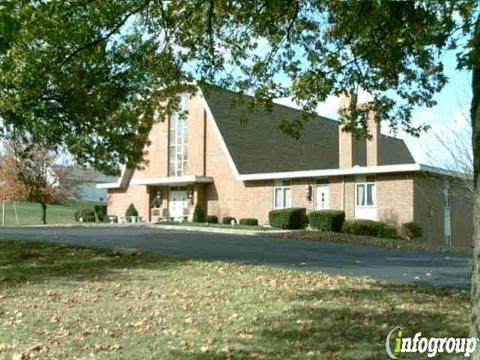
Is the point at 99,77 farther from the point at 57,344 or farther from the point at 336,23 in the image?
the point at 57,344

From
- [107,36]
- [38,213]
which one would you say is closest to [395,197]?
[107,36]

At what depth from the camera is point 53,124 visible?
16.4 m

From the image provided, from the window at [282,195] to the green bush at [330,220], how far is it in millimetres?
4484

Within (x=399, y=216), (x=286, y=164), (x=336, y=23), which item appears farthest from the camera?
(x=286, y=164)

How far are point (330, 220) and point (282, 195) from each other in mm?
5613

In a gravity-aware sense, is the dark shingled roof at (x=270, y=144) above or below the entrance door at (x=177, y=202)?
above

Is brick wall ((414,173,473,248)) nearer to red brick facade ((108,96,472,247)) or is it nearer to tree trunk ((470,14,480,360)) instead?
red brick facade ((108,96,472,247))

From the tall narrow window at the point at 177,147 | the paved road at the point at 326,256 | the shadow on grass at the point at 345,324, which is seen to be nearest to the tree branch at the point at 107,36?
the shadow on grass at the point at 345,324

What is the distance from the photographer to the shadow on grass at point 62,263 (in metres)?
12.2

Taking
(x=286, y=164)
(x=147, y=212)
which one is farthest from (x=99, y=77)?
(x=147, y=212)

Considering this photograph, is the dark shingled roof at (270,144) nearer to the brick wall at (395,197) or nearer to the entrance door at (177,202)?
the entrance door at (177,202)

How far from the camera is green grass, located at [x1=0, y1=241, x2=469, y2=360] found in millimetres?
6684

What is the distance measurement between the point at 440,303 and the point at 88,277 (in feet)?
21.0

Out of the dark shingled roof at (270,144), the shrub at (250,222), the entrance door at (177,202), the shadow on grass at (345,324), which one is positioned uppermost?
the dark shingled roof at (270,144)
